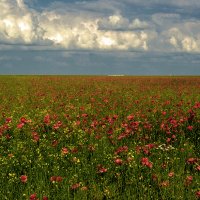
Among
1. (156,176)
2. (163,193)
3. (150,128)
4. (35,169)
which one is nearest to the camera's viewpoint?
(163,193)

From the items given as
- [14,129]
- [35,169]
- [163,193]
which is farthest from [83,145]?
[163,193]

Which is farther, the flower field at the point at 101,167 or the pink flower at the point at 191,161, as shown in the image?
the pink flower at the point at 191,161

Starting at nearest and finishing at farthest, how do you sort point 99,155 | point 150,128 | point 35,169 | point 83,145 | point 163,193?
point 163,193, point 35,169, point 99,155, point 83,145, point 150,128

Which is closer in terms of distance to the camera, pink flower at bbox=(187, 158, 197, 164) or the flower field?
the flower field

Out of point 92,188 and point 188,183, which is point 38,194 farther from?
point 188,183

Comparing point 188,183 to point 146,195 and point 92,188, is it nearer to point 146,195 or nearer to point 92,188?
point 146,195

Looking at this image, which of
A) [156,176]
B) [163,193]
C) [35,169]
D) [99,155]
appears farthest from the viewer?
[99,155]

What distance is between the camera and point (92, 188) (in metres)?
6.10

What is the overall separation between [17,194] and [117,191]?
66.0 inches

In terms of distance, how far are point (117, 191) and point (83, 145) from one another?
274 cm

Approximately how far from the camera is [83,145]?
8586mm

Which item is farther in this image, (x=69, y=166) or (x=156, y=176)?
(x=69, y=166)

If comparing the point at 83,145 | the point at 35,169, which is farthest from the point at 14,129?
the point at 35,169

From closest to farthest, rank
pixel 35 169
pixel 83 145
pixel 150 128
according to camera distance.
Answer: pixel 35 169, pixel 83 145, pixel 150 128
